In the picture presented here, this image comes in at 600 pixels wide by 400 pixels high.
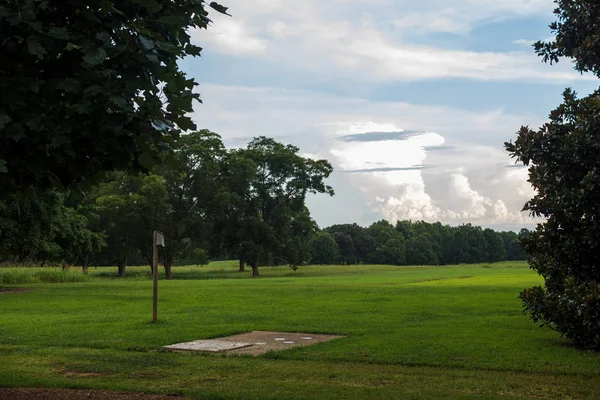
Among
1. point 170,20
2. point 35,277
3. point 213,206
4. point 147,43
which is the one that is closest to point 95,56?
point 147,43

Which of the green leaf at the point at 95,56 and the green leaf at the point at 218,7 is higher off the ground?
the green leaf at the point at 218,7

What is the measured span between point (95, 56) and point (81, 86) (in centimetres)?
39

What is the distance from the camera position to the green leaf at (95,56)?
496 centimetres

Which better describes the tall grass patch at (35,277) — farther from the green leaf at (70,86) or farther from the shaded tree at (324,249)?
the shaded tree at (324,249)

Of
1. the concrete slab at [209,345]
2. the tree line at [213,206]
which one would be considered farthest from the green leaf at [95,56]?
the tree line at [213,206]

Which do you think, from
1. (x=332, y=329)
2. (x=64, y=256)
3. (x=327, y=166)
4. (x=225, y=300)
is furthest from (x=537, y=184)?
(x=327, y=166)

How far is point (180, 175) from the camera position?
2386 inches

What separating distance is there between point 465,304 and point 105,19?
2011 cm

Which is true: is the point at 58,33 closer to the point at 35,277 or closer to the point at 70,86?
the point at 70,86

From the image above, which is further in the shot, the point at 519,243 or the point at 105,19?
the point at 519,243

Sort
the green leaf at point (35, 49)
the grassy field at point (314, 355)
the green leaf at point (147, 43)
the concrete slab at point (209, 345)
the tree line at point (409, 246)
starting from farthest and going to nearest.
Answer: the tree line at point (409, 246) < the concrete slab at point (209, 345) < the grassy field at point (314, 355) < the green leaf at point (147, 43) < the green leaf at point (35, 49)

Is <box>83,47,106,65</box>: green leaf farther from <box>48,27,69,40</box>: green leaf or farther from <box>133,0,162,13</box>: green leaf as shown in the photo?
<box>133,0,162,13</box>: green leaf

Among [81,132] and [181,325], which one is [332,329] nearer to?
[181,325]

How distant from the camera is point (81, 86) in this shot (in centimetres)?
531
